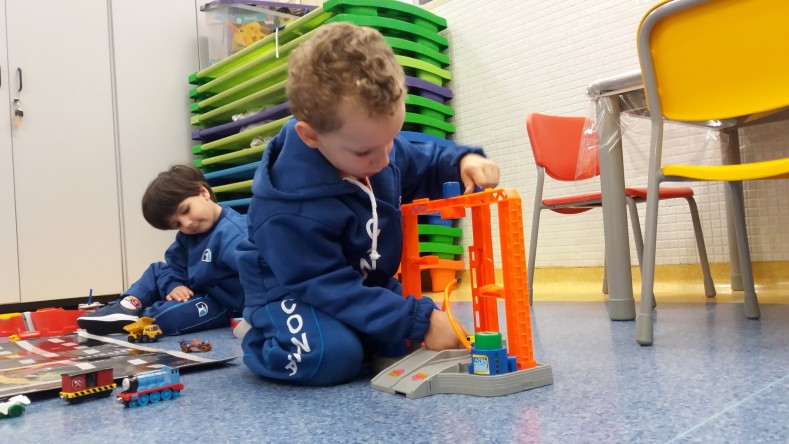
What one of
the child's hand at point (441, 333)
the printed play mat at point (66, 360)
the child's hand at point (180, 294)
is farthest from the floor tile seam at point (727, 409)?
the child's hand at point (180, 294)

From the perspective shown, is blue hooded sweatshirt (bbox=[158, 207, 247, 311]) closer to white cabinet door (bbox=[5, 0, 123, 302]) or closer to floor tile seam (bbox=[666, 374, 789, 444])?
white cabinet door (bbox=[5, 0, 123, 302])

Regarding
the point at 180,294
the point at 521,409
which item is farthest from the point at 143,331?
the point at 521,409

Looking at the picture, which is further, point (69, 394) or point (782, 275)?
point (782, 275)

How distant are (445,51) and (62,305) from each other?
2.02m

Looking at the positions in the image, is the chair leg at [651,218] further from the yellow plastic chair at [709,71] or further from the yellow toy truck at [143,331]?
the yellow toy truck at [143,331]

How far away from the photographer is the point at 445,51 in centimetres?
275

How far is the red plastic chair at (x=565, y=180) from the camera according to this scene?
1.79m

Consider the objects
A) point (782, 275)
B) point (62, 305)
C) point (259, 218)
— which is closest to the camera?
point (259, 218)

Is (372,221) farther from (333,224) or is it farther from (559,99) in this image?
(559,99)

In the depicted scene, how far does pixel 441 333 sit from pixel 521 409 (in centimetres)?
20

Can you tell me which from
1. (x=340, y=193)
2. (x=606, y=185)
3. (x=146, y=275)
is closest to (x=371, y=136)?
(x=340, y=193)

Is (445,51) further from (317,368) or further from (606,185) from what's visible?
(317,368)

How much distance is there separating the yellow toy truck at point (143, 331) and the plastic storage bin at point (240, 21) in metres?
1.72

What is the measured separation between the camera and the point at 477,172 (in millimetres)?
962
